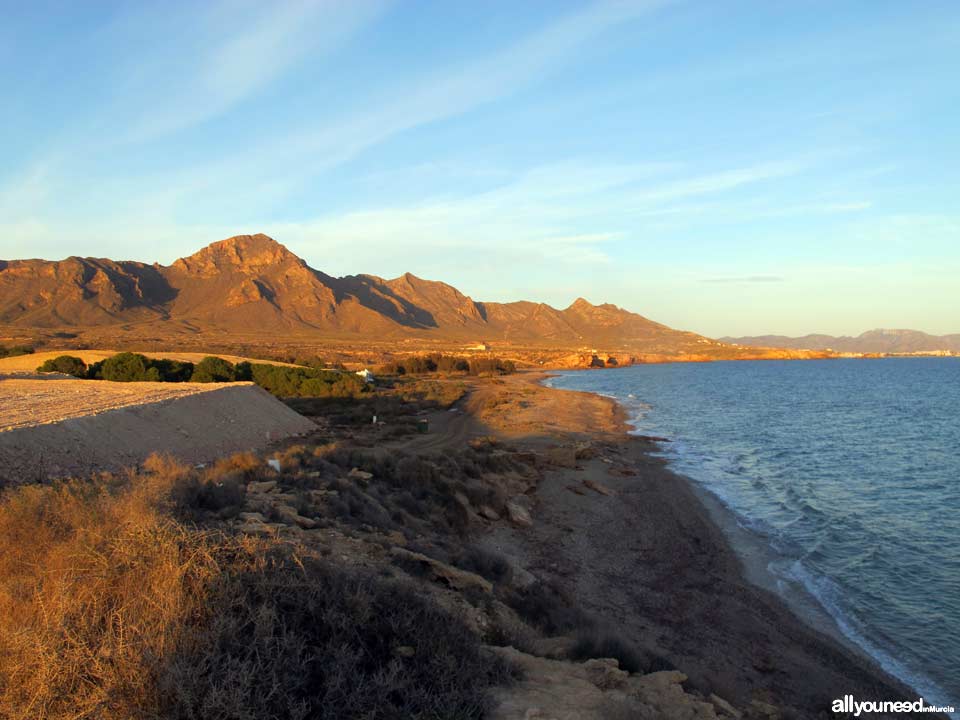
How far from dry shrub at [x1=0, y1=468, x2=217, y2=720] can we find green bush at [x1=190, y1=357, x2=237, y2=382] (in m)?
30.6

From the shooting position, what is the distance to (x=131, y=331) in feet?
386

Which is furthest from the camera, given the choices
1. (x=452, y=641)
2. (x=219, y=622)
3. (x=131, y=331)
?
(x=131, y=331)

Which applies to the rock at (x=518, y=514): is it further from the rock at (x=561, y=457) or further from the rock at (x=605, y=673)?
the rock at (x=605, y=673)

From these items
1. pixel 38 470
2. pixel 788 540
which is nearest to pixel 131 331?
pixel 38 470

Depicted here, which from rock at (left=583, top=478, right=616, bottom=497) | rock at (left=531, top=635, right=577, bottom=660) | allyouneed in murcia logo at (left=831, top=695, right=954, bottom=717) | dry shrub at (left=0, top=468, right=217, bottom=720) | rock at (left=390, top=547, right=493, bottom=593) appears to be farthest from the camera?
rock at (left=583, top=478, right=616, bottom=497)

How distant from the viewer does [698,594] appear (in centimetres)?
1194

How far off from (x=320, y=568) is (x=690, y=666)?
6030 millimetres

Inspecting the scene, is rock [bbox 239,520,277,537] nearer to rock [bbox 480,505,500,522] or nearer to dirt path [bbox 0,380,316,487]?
dirt path [bbox 0,380,316,487]

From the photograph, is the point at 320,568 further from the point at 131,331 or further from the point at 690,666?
the point at 131,331

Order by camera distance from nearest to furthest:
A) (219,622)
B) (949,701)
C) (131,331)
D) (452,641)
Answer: (219,622) < (452,641) < (949,701) < (131,331)

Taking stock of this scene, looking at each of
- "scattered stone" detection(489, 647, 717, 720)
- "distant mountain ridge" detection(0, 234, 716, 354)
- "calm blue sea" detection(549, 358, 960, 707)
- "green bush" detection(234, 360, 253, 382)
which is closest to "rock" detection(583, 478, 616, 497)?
"calm blue sea" detection(549, 358, 960, 707)

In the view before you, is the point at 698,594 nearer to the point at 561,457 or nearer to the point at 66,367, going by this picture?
the point at 561,457

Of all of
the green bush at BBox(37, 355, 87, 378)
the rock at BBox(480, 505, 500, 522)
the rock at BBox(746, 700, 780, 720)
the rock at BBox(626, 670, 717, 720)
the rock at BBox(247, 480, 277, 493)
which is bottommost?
the rock at BBox(480, 505, 500, 522)

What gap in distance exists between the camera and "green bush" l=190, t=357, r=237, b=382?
34594mm
